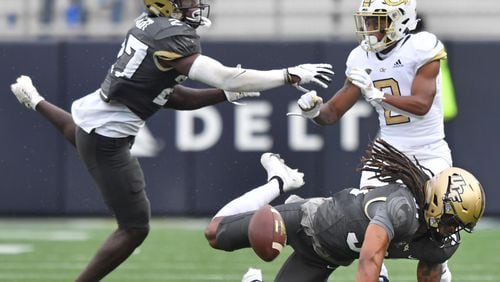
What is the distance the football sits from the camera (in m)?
5.69

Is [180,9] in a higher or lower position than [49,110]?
higher

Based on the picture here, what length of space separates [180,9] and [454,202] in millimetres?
1924

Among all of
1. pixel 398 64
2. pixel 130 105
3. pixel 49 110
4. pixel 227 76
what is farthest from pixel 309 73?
pixel 49 110

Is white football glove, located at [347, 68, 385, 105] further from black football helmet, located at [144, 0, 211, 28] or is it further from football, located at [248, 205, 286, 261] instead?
black football helmet, located at [144, 0, 211, 28]

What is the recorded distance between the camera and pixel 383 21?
6508 millimetres

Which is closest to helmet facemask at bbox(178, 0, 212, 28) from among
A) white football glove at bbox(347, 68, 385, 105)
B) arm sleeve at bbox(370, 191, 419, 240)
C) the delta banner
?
white football glove at bbox(347, 68, 385, 105)

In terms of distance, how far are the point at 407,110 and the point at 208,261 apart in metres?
3.12

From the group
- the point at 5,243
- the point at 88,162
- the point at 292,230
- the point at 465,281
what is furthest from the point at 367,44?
the point at 5,243

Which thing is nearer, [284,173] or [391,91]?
[284,173]

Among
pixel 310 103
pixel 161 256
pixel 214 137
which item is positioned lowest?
pixel 161 256

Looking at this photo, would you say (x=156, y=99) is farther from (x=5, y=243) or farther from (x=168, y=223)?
(x=168, y=223)

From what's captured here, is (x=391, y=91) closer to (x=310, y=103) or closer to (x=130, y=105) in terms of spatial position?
(x=310, y=103)

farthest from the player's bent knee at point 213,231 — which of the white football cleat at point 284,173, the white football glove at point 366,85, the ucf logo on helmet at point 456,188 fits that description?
the ucf logo on helmet at point 456,188

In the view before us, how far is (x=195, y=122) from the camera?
37.8 feet
